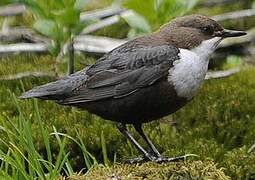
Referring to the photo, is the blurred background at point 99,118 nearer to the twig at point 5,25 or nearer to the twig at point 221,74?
the twig at point 221,74

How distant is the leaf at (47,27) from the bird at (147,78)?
1.91 feet

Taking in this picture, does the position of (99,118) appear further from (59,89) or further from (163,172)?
(163,172)

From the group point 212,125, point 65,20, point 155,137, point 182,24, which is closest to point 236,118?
point 212,125

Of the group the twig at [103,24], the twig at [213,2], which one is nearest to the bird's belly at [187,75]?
the twig at [103,24]

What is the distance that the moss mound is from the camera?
3.80m

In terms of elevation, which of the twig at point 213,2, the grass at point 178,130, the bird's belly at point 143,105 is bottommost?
the grass at point 178,130

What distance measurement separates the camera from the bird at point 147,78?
4.31 metres

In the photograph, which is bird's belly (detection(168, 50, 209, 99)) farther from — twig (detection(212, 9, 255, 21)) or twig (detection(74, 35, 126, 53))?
twig (detection(212, 9, 255, 21))

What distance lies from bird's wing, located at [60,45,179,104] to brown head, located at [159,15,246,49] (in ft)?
0.31

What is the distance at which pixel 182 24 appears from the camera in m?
4.59

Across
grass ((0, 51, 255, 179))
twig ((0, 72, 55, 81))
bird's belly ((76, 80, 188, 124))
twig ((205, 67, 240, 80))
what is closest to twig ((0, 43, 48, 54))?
twig ((0, 72, 55, 81))

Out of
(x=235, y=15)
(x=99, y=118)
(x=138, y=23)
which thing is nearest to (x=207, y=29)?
(x=138, y=23)

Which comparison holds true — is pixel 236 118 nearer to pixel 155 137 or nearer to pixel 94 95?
pixel 155 137

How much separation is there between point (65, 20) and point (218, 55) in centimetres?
234
